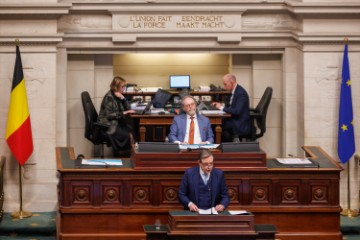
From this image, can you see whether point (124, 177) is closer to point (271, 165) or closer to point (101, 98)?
point (271, 165)

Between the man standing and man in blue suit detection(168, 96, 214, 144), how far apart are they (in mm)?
1982

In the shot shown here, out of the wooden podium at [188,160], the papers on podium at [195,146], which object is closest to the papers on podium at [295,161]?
the wooden podium at [188,160]

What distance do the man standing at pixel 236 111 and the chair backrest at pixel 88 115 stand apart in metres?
2.14

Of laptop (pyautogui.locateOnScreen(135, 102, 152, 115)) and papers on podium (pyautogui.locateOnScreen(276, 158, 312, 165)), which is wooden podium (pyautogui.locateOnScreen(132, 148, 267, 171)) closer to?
papers on podium (pyautogui.locateOnScreen(276, 158, 312, 165))

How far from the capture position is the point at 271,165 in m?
15.9

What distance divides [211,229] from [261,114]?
19.4 feet

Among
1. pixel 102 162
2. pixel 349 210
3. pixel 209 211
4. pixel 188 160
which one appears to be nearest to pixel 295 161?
pixel 188 160

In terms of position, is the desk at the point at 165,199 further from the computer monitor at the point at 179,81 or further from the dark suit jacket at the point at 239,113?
the computer monitor at the point at 179,81

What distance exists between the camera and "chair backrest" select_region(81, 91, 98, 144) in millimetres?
19062

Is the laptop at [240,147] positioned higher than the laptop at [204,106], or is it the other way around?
the laptop at [204,106]

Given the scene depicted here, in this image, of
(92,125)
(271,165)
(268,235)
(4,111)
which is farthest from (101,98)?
(268,235)

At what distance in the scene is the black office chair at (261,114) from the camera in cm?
1933

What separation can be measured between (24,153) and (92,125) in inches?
62.0

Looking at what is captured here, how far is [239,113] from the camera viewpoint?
19.0 meters
